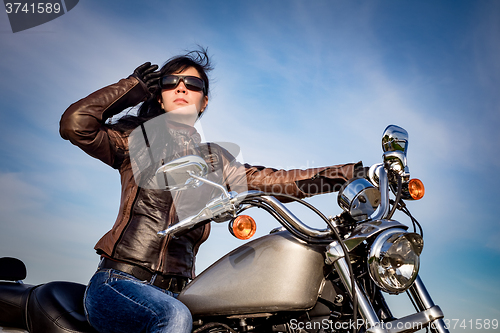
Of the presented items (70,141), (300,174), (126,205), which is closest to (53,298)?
(126,205)

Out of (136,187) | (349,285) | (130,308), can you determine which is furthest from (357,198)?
(136,187)

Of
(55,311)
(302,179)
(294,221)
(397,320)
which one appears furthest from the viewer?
(302,179)

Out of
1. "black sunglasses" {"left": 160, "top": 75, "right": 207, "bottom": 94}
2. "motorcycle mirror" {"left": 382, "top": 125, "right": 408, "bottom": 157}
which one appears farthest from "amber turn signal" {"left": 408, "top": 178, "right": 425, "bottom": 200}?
"black sunglasses" {"left": 160, "top": 75, "right": 207, "bottom": 94}

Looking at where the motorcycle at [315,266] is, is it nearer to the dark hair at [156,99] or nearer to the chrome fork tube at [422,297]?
the chrome fork tube at [422,297]

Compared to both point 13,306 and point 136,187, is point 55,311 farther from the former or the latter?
point 136,187

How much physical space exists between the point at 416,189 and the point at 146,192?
1.55 m

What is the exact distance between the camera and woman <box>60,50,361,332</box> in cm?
188

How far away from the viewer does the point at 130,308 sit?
1841 millimetres

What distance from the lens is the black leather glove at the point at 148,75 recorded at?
2551mm

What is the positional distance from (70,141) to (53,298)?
89 cm

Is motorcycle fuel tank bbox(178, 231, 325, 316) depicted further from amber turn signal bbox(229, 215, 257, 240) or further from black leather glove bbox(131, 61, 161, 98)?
black leather glove bbox(131, 61, 161, 98)

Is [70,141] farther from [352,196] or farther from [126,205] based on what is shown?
[352,196]

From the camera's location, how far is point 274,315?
1.83 meters

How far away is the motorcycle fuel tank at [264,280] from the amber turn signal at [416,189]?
1.78 ft
